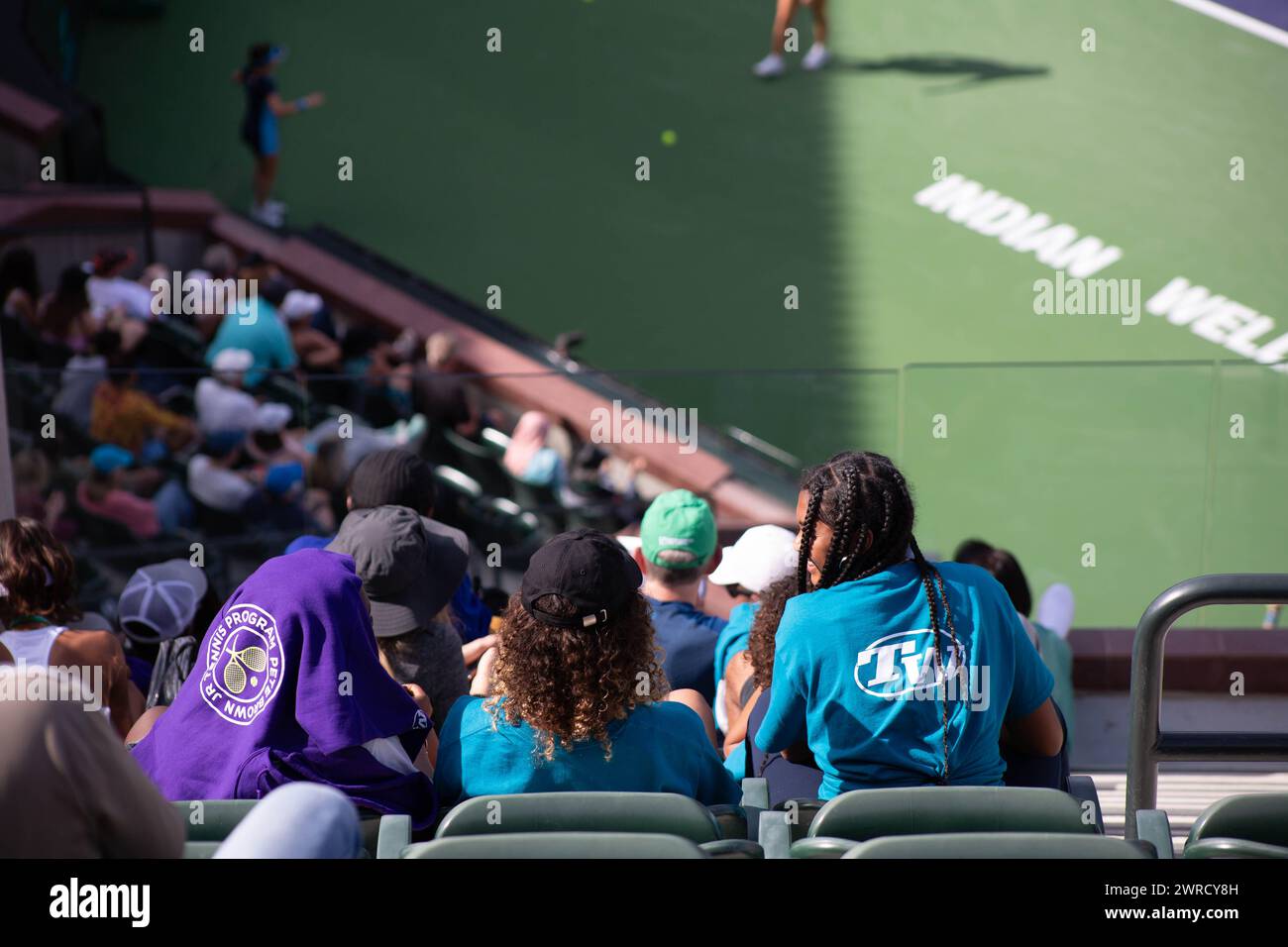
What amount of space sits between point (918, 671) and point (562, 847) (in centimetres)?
86

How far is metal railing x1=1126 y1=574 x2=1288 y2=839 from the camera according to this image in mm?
3221

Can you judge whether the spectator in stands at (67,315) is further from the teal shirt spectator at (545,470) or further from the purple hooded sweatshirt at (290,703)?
the purple hooded sweatshirt at (290,703)

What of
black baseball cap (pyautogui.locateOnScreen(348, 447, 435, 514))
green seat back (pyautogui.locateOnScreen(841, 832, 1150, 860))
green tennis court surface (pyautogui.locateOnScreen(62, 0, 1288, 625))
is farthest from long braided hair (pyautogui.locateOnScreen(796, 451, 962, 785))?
green tennis court surface (pyautogui.locateOnScreen(62, 0, 1288, 625))

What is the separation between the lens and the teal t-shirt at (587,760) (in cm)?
288

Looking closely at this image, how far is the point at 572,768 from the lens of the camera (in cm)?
288

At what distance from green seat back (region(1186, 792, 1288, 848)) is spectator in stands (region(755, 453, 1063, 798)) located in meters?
0.42

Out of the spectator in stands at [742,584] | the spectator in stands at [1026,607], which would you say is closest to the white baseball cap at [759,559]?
the spectator in stands at [742,584]

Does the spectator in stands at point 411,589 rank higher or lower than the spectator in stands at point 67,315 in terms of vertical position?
lower

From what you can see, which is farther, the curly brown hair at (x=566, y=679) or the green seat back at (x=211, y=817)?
the curly brown hair at (x=566, y=679)

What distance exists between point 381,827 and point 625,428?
165 inches

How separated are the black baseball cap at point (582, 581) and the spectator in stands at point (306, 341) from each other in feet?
22.4

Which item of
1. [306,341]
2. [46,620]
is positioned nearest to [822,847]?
[46,620]

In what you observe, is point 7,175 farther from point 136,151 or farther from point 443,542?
point 443,542
